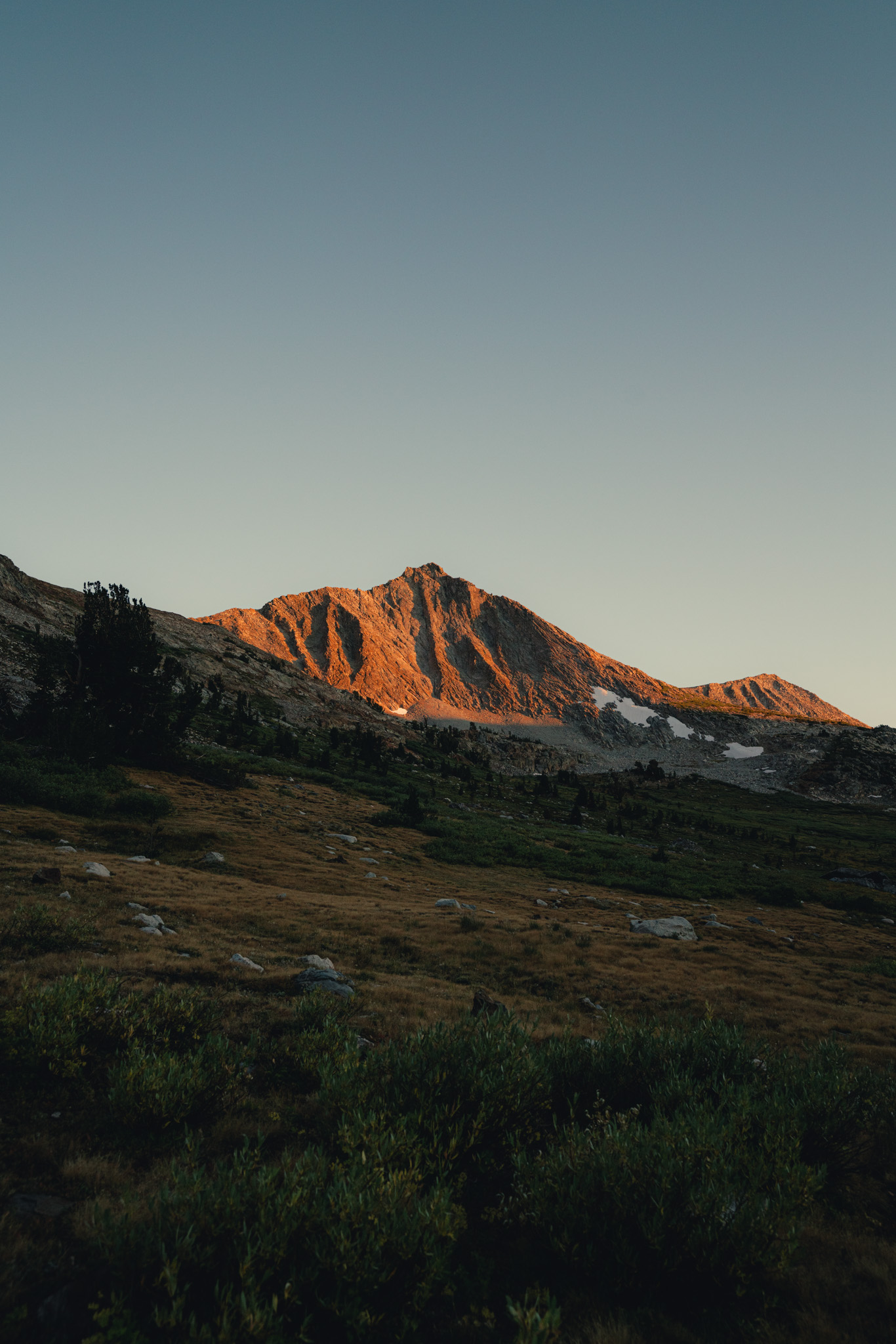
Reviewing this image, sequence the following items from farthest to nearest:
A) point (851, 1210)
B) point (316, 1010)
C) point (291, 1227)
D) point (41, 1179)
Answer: point (316, 1010) → point (851, 1210) → point (41, 1179) → point (291, 1227)

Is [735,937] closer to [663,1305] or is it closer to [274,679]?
[663,1305]

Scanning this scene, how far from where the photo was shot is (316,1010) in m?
8.24

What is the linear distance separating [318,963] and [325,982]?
1392mm

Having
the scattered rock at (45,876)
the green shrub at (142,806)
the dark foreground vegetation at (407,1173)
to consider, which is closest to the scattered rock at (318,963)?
the dark foreground vegetation at (407,1173)

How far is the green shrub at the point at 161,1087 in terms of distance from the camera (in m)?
5.38

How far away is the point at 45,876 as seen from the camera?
1282cm

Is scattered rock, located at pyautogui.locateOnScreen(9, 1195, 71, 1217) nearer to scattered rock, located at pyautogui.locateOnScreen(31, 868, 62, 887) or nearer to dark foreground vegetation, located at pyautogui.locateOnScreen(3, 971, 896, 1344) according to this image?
dark foreground vegetation, located at pyautogui.locateOnScreen(3, 971, 896, 1344)

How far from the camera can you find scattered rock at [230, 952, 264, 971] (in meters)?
10.0

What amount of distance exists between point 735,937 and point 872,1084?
1315 cm

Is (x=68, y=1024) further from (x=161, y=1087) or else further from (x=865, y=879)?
(x=865, y=879)

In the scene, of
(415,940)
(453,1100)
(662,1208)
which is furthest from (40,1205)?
(415,940)

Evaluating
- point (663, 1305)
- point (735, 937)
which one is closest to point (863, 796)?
point (735, 937)

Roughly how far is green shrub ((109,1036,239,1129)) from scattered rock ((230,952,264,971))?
3.99 meters

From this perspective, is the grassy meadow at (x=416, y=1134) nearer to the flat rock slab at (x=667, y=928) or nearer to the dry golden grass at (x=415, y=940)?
the dry golden grass at (x=415, y=940)
